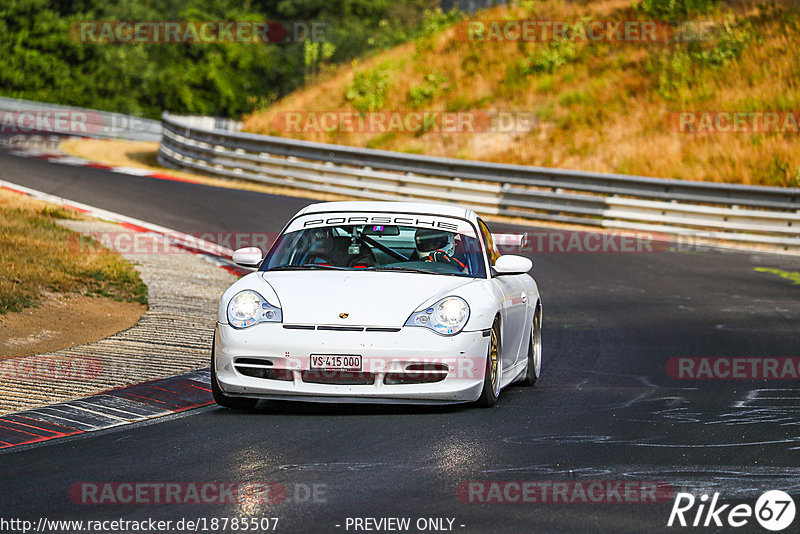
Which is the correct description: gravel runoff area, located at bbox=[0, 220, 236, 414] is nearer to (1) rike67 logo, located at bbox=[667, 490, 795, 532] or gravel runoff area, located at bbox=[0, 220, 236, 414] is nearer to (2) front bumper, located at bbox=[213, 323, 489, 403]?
(2) front bumper, located at bbox=[213, 323, 489, 403]

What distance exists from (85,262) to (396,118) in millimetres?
20300

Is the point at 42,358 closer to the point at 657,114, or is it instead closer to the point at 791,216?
the point at 791,216

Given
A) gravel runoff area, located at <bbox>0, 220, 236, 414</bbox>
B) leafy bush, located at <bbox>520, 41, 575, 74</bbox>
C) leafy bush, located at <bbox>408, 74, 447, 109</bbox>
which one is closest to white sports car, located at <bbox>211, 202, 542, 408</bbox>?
gravel runoff area, located at <bbox>0, 220, 236, 414</bbox>

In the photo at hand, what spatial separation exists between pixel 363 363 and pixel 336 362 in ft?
0.57

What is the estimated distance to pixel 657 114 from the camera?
30.3 meters

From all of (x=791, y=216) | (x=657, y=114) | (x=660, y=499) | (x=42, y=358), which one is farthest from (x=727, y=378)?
(x=657, y=114)

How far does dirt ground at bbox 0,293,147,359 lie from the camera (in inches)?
408

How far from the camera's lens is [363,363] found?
789 centimetres

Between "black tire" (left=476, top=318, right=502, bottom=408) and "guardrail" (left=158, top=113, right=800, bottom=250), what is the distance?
13.9 metres

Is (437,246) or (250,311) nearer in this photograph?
(250,311)

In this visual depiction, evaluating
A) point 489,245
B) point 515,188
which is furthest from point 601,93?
point 489,245

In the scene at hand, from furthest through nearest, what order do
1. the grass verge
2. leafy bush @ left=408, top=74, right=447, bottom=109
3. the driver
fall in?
leafy bush @ left=408, top=74, right=447, bottom=109, the grass verge, the driver

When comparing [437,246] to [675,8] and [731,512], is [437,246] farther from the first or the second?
[675,8]

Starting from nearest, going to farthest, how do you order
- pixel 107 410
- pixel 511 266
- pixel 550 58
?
pixel 107 410 < pixel 511 266 < pixel 550 58
